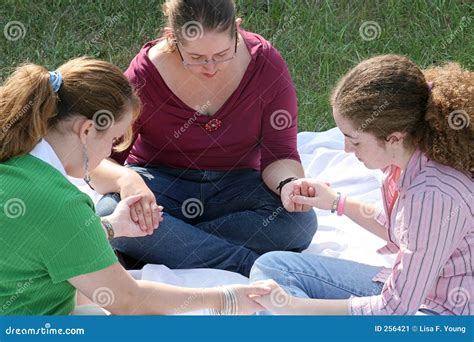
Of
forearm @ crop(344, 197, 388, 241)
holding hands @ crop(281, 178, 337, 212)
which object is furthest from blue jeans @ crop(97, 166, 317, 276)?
forearm @ crop(344, 197, 388, 241)

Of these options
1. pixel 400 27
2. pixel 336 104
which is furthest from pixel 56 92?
pixel 400 27

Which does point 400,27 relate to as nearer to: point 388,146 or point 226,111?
point 226,111

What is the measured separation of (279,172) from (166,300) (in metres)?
0.98

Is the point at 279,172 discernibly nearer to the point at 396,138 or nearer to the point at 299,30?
the point at 396,138

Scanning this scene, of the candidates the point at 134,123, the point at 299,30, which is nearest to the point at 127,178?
the point at 134,123

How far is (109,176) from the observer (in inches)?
127

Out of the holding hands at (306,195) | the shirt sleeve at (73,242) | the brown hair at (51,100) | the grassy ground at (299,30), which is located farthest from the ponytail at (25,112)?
the grassy ground at (299,30)

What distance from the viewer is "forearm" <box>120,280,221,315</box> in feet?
7.74

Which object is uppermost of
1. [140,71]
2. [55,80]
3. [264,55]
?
[55,80]

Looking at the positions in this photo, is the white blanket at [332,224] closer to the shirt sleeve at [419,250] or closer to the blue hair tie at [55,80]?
the shirt sleeve at [419,250]

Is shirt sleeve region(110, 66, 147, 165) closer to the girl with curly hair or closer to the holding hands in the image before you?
the holding hands

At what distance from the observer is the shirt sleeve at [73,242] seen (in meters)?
2.19

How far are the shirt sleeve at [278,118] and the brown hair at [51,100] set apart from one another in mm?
902

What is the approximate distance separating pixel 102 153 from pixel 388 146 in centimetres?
76
